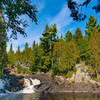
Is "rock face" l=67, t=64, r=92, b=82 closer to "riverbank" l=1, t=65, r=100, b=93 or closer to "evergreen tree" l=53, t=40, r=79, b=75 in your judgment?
"riverbank" l=1, t=65, r=100, b=93

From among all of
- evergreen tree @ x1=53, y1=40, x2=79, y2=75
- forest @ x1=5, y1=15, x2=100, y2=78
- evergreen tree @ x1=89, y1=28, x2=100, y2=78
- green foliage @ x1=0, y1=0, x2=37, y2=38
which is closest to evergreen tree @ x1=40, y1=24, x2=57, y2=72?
forest @ x1=5, y1=15, x2=100, y2=78

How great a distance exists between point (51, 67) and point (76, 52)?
9.07 metres

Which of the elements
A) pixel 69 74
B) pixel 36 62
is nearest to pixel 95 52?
pixel 69 74

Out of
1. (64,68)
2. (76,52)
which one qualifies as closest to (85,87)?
(64,68)

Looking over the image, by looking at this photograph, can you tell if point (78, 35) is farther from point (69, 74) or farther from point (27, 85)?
point (27, 85)

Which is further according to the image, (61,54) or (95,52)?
(61,54)

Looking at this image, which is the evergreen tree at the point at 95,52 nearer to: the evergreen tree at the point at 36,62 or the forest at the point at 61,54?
the forest at the point at 61,54

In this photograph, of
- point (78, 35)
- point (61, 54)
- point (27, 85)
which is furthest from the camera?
point (78, 35)

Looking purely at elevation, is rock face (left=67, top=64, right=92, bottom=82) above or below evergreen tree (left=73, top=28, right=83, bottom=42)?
below

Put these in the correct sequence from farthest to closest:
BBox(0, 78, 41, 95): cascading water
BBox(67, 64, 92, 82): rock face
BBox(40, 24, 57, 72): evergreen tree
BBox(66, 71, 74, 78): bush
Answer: BBox(40, 24, 57, 72): evergreen tree
BBox(66, 71, 74, 78): bush
BBox(67, 64, 92, 82): rock face
BBox(0, 78, 41, 95): cascading water

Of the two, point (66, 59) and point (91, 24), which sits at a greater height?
point (91, 24)

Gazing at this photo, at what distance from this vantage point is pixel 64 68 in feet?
117

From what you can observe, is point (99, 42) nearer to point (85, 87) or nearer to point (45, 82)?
point (85, 87)

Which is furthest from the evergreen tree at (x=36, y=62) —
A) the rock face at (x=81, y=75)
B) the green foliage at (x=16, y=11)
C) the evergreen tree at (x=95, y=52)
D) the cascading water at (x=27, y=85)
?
the green foliage at (x=16, y=11)
